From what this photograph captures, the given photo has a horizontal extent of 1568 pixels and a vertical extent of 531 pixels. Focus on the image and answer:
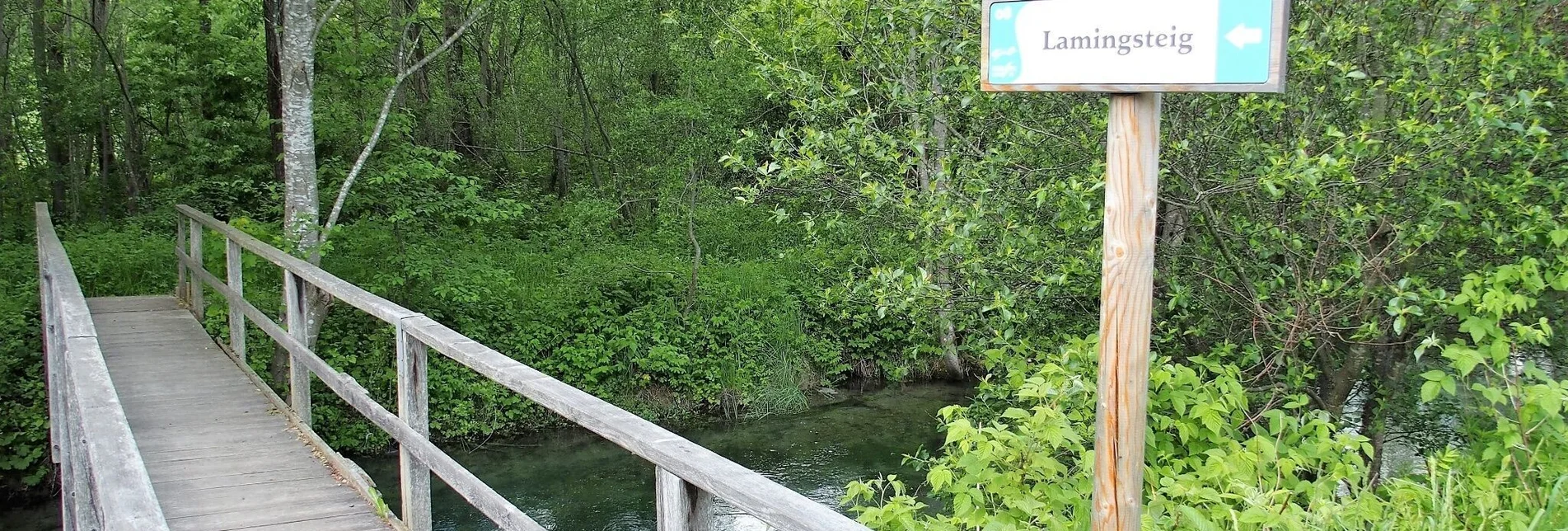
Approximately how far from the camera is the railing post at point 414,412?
3.62m

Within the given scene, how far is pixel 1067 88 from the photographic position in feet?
8.03

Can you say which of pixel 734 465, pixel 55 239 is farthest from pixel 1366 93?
pixel 55 239

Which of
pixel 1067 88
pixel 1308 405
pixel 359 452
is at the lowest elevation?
pixel 359 452

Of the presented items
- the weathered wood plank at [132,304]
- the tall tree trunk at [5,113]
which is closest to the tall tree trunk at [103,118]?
the tall tree trunk at [5,113]

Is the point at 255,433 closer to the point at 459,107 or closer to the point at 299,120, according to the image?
the point at 299,120

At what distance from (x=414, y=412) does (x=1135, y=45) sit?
263 cm

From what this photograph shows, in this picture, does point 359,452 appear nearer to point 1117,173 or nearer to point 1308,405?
point 1308,405

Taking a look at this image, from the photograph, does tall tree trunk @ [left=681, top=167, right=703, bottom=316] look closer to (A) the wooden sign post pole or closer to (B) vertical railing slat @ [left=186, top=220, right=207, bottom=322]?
(B) vertical railing slat @ [left=186, top=220, right=207, bottom=322]

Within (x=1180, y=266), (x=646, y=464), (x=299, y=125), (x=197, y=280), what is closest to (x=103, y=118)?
(x=197, y=280)

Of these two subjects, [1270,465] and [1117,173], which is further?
[1270,465]

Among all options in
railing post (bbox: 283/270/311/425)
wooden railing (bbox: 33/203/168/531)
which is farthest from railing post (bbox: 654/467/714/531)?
railing post (bbox: 283/270/311/425)

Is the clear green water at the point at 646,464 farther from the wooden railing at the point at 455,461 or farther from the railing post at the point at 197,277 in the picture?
the wooden railing at the point at 455,461

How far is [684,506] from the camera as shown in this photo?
2086 mm

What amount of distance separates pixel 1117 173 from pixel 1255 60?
1.24 ft
